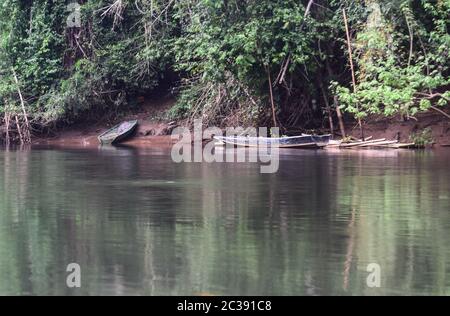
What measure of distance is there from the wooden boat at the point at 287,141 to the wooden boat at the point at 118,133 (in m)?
5.93

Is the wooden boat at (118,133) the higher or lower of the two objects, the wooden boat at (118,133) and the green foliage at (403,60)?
the lower

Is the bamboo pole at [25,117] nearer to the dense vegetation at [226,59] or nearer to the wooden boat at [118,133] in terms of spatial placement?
the dense vegetation at [226,59]

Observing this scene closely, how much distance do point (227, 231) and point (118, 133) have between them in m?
21.4

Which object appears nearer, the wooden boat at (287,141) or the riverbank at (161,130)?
the riverbank at (161,130)

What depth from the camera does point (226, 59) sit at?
84.4ft

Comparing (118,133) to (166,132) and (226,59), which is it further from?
(226,59)

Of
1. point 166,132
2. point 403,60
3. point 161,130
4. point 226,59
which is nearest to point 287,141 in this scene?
point 226,59

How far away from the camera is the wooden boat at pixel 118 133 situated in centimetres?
3088

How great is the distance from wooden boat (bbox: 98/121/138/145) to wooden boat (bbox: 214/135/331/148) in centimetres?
593

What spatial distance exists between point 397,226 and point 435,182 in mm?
5002

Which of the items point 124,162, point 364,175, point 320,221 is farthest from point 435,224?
point 124,162

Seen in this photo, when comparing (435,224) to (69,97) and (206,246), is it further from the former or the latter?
(69,97)

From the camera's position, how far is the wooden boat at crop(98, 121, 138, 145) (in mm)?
30875

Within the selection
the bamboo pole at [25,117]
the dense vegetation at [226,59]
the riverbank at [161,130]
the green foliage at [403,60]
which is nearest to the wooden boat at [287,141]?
the dense vegetation at [226,59]
